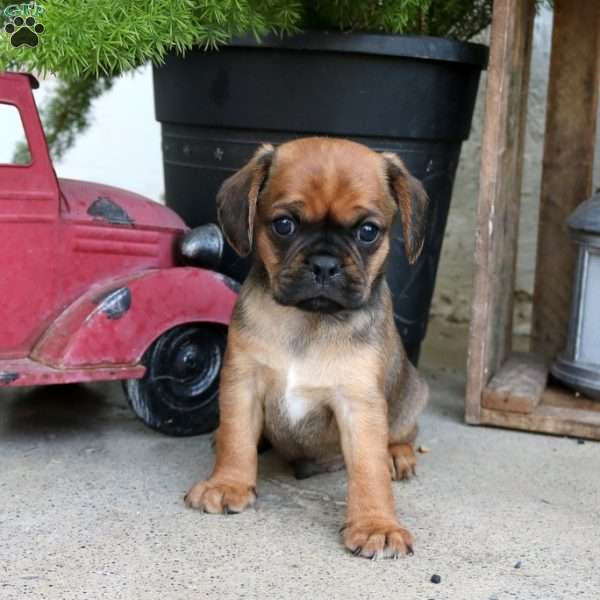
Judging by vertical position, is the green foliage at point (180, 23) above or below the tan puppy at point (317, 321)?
above

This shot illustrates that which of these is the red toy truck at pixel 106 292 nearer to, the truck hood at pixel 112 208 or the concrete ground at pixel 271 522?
the truck hood at pixel 112 208

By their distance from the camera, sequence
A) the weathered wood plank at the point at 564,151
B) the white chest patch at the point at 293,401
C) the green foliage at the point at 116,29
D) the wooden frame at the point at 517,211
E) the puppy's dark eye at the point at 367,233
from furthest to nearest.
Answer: the weathered wood plank at the point at 564,151, the wooden frame at the point at 517,211, the green foliage at the point at 116,29, the white chest patch at the point at 293,401, the puppy's dark eye at the point at 367,233

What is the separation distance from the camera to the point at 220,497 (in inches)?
98.3

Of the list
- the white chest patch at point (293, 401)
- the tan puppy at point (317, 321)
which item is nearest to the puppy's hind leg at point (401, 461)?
the tan puppy at point (317, 321)

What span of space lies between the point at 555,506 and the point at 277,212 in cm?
106

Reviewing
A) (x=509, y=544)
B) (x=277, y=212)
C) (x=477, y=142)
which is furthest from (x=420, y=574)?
(x=477, y=142)

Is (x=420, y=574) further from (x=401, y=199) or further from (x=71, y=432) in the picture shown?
(x=71, y=432)

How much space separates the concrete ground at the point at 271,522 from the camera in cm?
217

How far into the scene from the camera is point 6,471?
9.11ft

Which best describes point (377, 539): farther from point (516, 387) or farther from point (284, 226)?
point (516, 387)

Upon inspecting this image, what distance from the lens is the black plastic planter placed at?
3.20 m

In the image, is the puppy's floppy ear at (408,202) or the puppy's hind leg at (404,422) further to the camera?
the puppy's hind leg at (404,422)

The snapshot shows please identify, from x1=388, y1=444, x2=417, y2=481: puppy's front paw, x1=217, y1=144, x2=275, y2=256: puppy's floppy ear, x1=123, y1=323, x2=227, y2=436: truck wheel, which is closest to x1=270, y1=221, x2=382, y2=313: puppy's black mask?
x1=217, y1=144, x2=275, y2=256: puppy's floppy ear

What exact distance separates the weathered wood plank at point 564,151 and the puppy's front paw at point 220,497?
1688mm
